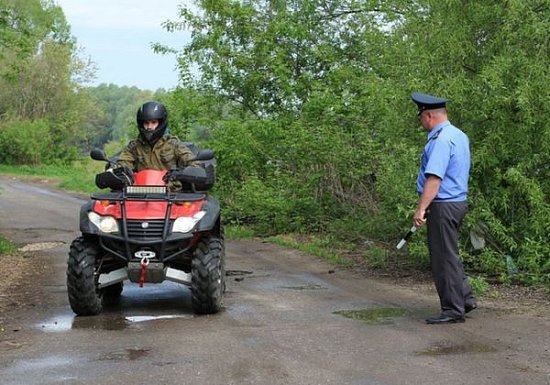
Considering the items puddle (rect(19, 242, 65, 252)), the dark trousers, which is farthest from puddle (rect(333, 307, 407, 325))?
puddle (rect(19, 242, 65, 252))

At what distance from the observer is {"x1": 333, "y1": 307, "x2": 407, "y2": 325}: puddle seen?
7.79 meters

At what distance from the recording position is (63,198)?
3050cm

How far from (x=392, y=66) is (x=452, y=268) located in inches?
179

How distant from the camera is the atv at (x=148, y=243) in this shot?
8.16 metres

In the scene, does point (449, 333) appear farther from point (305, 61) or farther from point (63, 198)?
point (63, 198)

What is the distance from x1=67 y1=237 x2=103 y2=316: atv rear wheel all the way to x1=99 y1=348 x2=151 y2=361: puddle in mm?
1623

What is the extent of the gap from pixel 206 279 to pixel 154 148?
1691 mm

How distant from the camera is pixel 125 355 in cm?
644

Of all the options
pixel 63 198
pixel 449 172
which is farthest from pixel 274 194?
pixel 63 198

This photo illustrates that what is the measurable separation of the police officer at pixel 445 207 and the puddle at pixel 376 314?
0.46m

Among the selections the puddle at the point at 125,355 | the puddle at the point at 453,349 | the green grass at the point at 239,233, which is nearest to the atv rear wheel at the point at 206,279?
the puddle at the point at 125,355

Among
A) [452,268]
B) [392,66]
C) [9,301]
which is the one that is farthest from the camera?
[392,66]

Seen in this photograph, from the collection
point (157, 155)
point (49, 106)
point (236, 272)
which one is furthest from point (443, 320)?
point (49, 106)

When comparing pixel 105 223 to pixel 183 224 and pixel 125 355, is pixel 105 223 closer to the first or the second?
pixel 183 224
